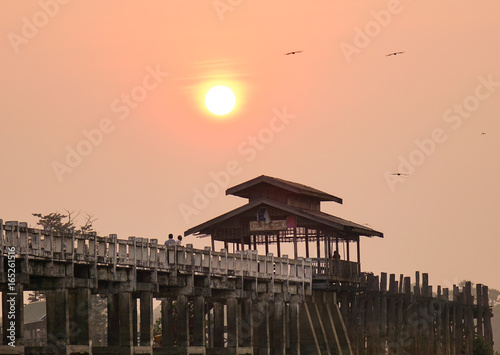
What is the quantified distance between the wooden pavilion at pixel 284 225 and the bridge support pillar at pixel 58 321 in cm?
2478

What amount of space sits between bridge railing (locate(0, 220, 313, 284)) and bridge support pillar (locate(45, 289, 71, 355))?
1.18 m

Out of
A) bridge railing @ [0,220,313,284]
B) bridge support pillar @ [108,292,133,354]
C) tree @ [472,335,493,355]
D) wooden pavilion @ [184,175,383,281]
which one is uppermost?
wooden pavilion @ [184,175,383,281]

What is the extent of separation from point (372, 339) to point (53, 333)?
Result: 33816 mm

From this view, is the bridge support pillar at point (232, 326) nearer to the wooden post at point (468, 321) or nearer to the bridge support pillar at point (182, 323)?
the bridge support pillar at point (182, 323)

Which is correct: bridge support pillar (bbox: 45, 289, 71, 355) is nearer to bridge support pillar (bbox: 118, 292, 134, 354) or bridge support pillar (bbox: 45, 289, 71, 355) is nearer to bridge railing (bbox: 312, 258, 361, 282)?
bridge support pillar (bbox: 118, 292, 134, 354)

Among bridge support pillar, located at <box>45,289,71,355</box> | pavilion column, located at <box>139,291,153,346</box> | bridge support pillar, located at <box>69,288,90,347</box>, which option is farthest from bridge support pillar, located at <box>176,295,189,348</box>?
bridge support pillar, located at <box>45,289,71,355</box>

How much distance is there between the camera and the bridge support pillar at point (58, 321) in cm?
3903

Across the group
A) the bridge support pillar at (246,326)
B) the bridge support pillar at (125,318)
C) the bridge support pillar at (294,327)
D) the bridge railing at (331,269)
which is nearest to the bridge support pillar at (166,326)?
the bridge support pillar at (246,326)

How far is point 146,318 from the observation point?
152 feet

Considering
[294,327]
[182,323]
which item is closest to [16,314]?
[182,323]

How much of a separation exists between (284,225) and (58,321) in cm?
2778

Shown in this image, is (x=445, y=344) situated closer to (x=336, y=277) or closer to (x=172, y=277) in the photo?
(x=336, y=277)

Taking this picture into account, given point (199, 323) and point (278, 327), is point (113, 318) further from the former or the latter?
point (278, 327)

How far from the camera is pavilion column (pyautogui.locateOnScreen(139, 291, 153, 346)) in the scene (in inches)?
1805
